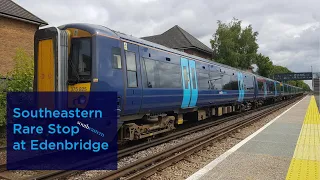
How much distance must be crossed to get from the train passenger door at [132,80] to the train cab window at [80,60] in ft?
3.44

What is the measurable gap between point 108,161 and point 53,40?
9.60ft

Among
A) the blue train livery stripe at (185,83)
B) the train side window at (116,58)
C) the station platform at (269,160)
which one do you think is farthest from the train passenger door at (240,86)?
the train side window at (116,58)

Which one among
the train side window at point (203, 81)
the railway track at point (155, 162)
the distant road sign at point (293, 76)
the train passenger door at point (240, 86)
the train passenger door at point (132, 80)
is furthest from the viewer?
the distant road sign at point (293, 76)

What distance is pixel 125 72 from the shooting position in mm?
6996

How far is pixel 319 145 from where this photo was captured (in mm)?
8711

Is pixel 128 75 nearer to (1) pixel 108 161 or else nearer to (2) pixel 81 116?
(2) pixel 81 116

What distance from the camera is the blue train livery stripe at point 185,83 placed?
396 inches

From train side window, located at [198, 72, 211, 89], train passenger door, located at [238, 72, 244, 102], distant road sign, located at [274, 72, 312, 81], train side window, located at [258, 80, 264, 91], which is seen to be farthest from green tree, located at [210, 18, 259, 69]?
distant road sign, located at [274, 72, 312, 81]

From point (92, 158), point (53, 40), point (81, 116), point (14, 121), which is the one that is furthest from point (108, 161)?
point (14, 121)

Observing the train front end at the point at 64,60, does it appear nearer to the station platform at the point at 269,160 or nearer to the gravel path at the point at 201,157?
the gravel path at the point at 201,157

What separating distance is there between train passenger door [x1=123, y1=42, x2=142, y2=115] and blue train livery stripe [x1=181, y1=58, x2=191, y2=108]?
282 centimetres

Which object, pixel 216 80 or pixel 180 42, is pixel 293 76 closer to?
pixel 180 42

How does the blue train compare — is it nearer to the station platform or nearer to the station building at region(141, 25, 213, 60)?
the station platform

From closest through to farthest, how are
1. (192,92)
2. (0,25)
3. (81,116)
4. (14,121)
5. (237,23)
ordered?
1. (81,116)
2. (14,121)
3. (192,92)
4. (0,25)
5. (237,23)
